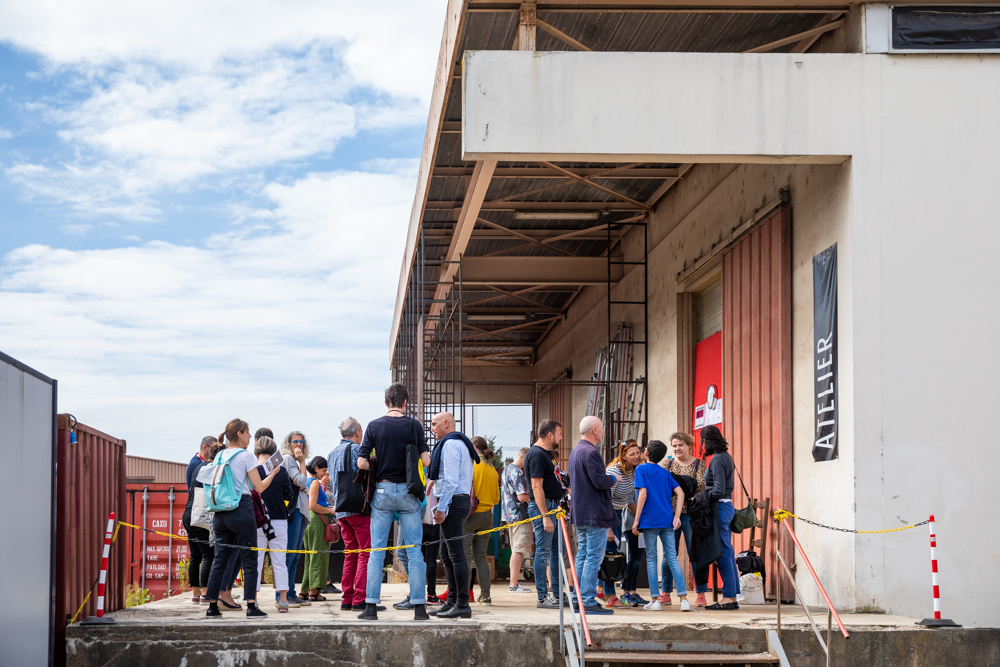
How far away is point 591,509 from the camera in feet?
29.8

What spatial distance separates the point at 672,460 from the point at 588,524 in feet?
5.53

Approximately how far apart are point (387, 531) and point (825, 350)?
470cm

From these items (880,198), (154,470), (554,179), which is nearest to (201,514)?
(880,198)

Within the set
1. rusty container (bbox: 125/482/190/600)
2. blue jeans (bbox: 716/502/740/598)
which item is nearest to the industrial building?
blue jeans (bbox: 716/502/740/598)

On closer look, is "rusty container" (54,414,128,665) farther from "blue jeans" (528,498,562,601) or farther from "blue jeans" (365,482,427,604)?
"blue jeans" (528,498,562,601)

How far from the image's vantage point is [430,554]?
32.0 feet

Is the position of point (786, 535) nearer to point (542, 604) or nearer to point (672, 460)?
point (672, 460)

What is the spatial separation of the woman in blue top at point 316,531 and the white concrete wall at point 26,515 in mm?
3210

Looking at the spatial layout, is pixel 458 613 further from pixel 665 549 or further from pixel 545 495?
pixel 665 549

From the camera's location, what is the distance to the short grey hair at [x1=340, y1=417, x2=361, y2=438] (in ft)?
31.6

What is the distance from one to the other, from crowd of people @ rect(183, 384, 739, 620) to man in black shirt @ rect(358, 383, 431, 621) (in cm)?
1

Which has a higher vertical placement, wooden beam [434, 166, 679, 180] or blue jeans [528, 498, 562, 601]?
wooden beam [434, 166, 679, 180]

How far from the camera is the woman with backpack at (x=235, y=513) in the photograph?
8523mm

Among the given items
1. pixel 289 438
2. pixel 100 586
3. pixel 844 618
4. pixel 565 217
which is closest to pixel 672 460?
pixel 844 618
